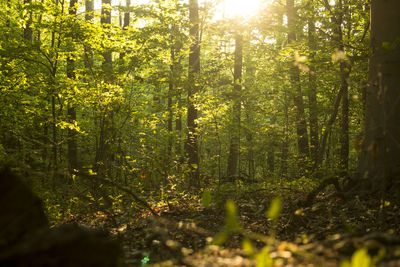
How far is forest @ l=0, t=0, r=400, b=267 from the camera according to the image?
5.46 feet

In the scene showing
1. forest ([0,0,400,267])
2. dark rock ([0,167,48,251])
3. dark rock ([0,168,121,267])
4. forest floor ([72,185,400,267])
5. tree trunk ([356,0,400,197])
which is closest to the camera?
dark rock ([0,168,121,267])

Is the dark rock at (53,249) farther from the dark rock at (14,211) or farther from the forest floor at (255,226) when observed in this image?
the forest floor at (255,226)

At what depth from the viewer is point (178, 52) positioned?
1046 cm

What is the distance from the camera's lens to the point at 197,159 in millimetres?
9281

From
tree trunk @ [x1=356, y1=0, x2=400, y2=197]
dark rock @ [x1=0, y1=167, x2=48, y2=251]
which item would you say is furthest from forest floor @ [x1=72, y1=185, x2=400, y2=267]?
dark rock @ [x1=0, y1=167, x2=48, y2=251]

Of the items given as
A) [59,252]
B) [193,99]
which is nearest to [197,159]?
[193,99]

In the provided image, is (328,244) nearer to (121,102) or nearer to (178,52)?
(121,102)

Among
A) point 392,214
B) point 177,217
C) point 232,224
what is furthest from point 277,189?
point 232,224

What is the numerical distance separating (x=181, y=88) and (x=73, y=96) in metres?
3.00

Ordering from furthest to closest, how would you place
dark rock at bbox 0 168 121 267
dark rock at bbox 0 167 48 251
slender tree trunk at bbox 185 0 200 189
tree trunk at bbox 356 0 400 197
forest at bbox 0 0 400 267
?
slender tree trunk at bbox 185 0 200 189
tree trunk at bbox 356 0 400 197
forest at bbox 0 0 400 267
dark rock at bbox 0 167 48 251
dark rock at bbox 0 168 121 267

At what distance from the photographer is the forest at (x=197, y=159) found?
5.46ft

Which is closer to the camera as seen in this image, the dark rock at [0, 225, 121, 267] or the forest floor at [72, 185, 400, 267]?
the dark rock at [0, 225, 121, 267]

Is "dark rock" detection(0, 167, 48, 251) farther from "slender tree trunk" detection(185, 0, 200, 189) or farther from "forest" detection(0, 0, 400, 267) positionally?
"slender tree trunk" detection(185, 0, 200, 189)

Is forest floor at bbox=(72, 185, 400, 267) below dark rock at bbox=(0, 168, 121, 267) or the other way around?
below
